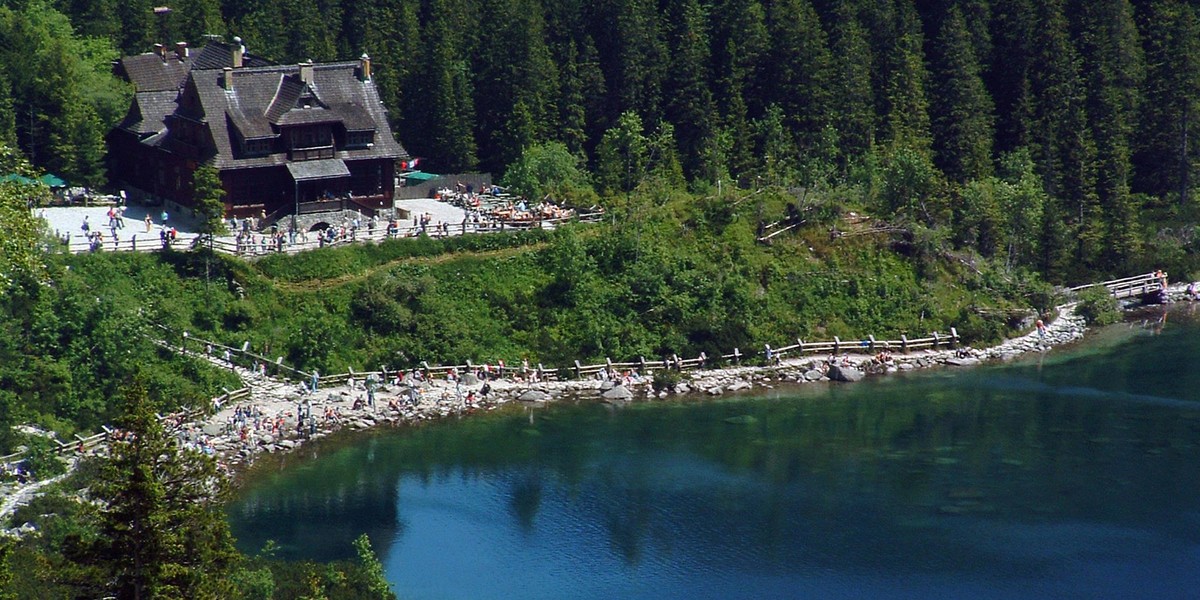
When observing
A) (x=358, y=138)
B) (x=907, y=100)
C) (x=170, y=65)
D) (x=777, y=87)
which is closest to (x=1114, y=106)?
(x=907, y=100)

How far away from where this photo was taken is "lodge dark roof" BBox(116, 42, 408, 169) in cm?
7338

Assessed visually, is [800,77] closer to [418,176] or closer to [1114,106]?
[1114,106]

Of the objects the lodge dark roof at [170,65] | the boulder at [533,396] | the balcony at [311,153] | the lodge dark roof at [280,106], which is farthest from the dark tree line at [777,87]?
the boulder at [533,396]

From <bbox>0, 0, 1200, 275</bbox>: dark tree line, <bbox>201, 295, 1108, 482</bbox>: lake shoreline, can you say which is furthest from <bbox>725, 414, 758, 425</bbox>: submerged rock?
<bbox>0, 0, 1200, 275</bbox>: dark tree line

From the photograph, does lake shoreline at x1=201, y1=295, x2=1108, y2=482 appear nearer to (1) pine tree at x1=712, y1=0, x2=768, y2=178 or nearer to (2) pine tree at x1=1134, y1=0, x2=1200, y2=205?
(1) pine tree at x1=712, y1=0, x2=768, y2=178

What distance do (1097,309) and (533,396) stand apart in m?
31.1

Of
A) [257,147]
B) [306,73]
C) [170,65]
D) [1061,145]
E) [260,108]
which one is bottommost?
[257,147]

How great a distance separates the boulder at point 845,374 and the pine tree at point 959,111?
24.8 meters

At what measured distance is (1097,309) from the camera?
263ft

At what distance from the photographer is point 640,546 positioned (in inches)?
2125

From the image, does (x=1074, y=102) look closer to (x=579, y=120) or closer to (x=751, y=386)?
(x=579, y=120)

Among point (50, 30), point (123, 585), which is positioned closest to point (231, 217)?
point (50, 30)

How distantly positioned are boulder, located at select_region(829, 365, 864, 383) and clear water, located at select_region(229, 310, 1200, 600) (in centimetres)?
81

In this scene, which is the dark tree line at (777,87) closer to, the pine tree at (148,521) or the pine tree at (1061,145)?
the pine tree at (1061,145)
